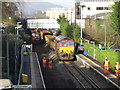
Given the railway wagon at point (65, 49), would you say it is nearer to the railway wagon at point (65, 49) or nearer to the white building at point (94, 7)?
the railway wagon at point (65, 49)

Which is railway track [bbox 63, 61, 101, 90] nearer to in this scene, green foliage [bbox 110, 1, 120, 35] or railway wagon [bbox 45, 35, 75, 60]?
railway wagon [bbox 45, 35, 75, 60]

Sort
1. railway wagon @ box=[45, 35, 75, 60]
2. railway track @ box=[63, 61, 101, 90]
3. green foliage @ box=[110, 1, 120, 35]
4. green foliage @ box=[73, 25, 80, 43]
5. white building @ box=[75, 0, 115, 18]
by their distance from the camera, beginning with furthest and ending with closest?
white building @ box=[75, 0, 115, 18]
green foliage @ box=[73, 25, 80, 43]
railway wagon @ box=[45, 35, 75, 60]
green foliage @ box=[110, 1, 120, 35]
railway track @ box=[63, 61, 101, 90]

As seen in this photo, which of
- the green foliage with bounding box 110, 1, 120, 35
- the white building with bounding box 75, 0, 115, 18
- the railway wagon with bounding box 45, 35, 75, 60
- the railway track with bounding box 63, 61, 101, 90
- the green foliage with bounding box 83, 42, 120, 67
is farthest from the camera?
the white building with bounding box 75, 0, 115, 18

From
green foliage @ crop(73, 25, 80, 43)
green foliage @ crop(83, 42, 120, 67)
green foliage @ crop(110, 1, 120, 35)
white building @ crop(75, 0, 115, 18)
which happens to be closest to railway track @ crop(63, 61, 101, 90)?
green foliage @ crop(83, 42, 120, 67)

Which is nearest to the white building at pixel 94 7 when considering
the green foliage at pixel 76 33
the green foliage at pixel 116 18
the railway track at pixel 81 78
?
the green foliage at pixel 76 33

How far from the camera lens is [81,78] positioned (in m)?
17.8

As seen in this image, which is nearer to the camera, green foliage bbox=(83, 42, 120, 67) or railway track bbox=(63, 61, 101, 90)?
railway track bbox=(63, 61, 101, 90)

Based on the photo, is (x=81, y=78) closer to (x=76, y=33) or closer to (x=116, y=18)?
(x=116, y=18)

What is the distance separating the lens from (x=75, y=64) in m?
23.5

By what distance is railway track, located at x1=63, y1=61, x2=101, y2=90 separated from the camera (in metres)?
15.6

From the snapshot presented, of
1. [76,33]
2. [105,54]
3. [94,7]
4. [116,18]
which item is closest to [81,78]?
[105,54]

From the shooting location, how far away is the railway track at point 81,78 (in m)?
15.6

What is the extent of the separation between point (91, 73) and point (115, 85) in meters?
4.75

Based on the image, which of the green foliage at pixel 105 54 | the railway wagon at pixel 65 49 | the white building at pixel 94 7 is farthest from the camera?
the white building at pixel 94 7
